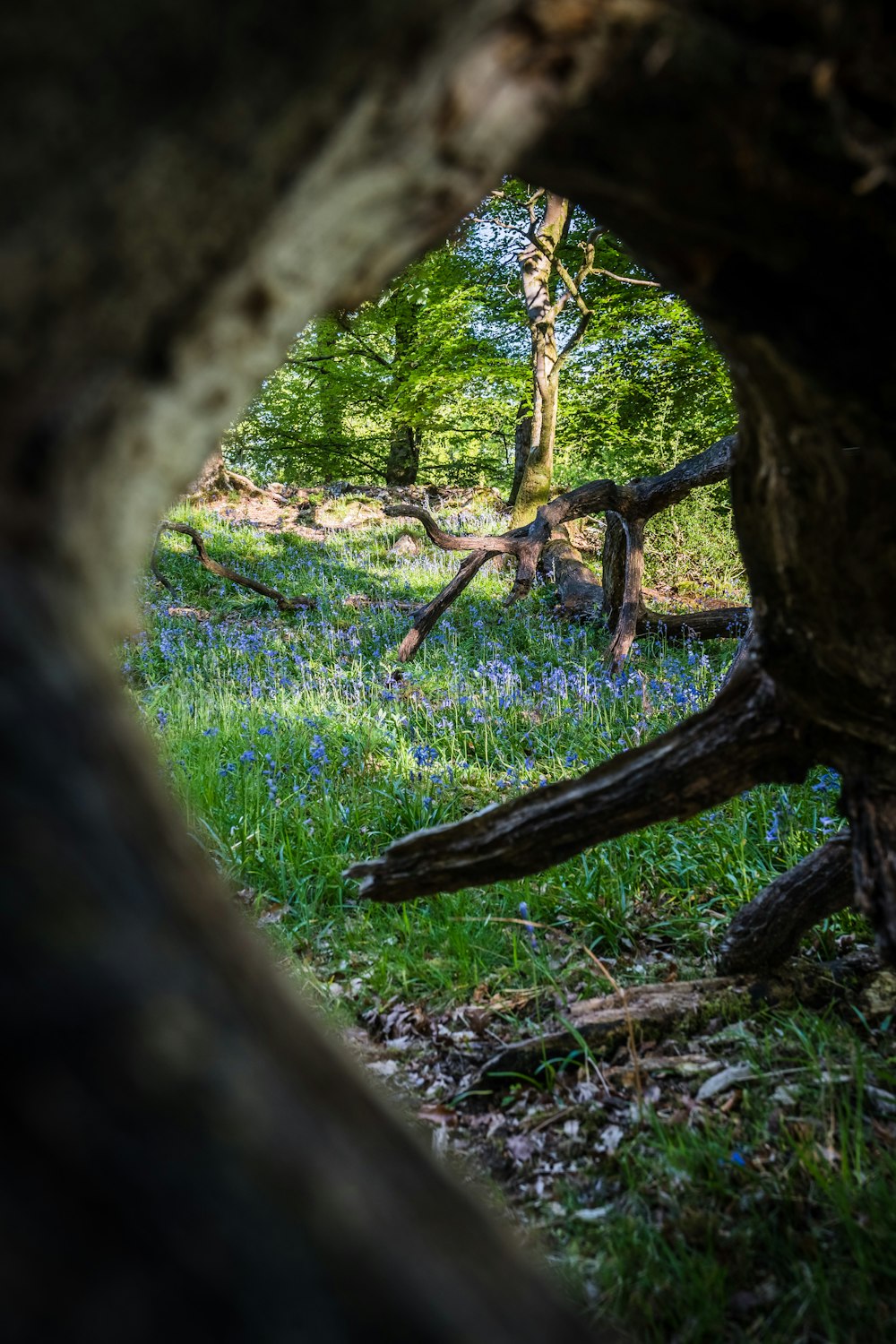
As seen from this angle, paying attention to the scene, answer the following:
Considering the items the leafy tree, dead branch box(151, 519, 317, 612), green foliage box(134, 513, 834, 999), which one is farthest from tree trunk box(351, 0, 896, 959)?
the leafy tree

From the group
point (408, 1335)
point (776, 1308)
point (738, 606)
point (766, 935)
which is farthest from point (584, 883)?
point (738, 606)

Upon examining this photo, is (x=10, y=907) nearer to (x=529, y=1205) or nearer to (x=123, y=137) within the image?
(x=123, y=137)

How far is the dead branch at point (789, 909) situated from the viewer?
245 cm

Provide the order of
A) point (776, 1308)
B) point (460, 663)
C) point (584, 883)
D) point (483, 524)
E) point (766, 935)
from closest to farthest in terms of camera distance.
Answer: point (776, 1308) → point (766, 935) → point (584, 883) → point (460, 663) → point (483, 524)

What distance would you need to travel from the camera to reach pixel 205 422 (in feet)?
2.50

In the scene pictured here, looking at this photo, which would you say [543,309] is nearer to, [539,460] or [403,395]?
[539,460]

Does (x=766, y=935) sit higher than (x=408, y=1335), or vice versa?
(x=408, y=1335)

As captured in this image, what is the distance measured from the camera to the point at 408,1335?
499mm

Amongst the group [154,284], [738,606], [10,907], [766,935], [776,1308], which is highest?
[154,284]

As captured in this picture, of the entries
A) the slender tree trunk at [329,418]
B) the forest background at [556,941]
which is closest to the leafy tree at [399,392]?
the slender tree trunk at [329,418]

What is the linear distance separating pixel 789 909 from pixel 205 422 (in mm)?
2486

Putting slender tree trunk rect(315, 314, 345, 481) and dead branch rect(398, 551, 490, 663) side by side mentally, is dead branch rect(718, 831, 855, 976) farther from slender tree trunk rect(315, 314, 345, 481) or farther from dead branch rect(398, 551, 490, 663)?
slender tree trunk rect(315, 314, 345, 481)

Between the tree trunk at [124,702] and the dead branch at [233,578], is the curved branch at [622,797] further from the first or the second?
the dead branch at [233,578]

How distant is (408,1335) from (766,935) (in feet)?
8.32
